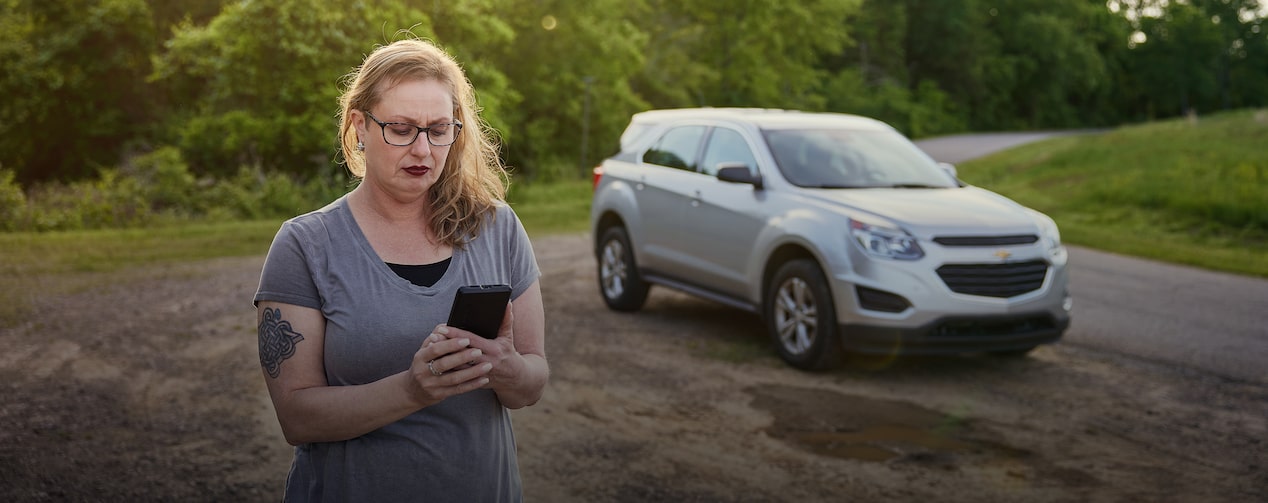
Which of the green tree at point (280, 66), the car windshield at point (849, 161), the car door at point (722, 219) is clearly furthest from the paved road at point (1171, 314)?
the green tree at point (280, 66)

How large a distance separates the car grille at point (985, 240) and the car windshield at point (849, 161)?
1.13m

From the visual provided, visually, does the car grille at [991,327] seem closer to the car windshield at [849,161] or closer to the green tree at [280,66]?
the car windshield at [849,161]

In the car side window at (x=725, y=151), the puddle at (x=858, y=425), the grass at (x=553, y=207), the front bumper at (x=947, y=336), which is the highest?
the car side window at (x=725, y=151)

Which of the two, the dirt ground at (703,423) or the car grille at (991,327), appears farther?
the car grille at (991,327)

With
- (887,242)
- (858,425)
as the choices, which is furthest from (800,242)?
(858,425)

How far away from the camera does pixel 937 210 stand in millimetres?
7793

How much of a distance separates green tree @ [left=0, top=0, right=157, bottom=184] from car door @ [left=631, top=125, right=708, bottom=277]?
23228 mm

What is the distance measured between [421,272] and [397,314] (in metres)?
0.12

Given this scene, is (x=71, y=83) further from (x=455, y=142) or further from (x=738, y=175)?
(x=455, y=142)

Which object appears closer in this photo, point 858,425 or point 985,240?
point 858,425

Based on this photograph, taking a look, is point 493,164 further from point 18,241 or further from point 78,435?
point 18,241

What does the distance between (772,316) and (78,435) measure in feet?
15.0

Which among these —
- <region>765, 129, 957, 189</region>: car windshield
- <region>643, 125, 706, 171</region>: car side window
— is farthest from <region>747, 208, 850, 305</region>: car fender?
<region>643, 125, 706, 171</region>: car side window

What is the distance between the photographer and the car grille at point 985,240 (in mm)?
7465
